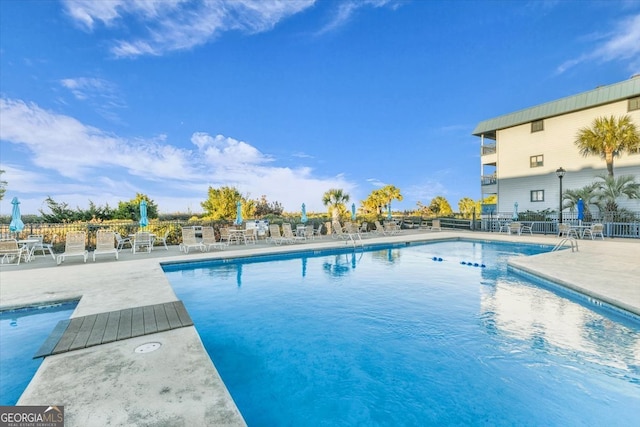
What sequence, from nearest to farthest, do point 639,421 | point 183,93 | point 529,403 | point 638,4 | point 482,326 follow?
point 639,421, point 529,403, point 482,326, point 638,4, point 183,93

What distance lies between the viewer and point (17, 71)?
14648 millimetres

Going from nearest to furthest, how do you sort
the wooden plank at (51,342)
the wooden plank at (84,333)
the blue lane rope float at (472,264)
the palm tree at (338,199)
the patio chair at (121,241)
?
1. the wooden plank at (51,342)
2. the wooden plank at (84,333)
3. the blue lane rope float at (472,264)
4. the patio chair at (121,241)
5. the palm tree at (338,199)

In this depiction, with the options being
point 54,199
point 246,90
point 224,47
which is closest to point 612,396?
point 224,47

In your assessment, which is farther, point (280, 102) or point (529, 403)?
point (280, 102)

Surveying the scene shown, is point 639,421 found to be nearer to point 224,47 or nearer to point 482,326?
point 482,326

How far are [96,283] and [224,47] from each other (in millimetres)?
16789

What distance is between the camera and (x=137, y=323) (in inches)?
152

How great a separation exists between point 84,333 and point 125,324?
0.41m

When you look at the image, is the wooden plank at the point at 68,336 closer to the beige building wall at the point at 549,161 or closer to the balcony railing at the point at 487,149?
the beige building wall at the point at 549,161

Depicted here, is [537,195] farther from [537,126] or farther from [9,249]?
[9,249]

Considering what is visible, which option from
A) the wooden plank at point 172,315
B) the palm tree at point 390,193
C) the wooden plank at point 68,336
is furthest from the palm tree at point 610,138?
the wooden plank at point 68,336

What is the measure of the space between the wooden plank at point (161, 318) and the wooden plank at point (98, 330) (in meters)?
0.59

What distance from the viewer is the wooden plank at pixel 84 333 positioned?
326 centimetres

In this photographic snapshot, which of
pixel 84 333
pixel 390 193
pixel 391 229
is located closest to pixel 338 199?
pixel 391 229
